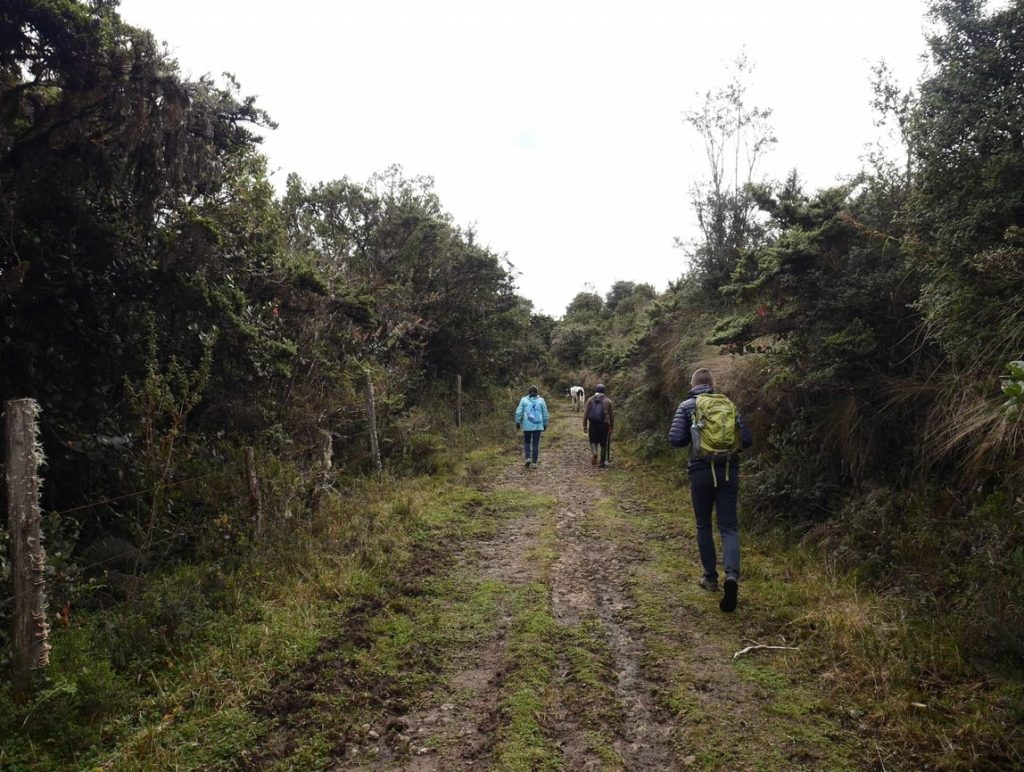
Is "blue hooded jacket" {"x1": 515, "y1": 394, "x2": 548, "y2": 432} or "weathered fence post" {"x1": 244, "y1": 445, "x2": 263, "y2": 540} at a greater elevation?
"blue hooded jacket" {"x1": 515, "y1": 394, "x2": 548, "y2": 432}

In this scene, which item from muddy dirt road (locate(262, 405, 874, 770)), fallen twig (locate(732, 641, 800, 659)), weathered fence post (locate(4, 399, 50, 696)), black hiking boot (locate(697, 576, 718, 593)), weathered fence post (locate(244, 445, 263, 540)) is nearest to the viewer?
muddy dirt road (locate(262, 405, 874, 770))

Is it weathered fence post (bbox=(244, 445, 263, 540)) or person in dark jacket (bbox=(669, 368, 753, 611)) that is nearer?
person in dark jacket (bbox=(669, 368, 753, 611))

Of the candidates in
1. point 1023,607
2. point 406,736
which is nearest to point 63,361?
point 406,736

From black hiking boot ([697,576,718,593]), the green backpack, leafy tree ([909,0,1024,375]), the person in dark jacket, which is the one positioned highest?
leafy tree ([909,0,1024,375])

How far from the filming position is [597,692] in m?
3.91

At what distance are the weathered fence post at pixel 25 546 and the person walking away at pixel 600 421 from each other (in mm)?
9838

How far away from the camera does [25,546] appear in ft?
12.1

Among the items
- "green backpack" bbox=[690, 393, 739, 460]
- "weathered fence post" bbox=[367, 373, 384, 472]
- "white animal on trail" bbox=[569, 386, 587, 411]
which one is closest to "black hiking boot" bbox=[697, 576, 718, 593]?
"green backpack" bbox=[690, 393, 739, 460]

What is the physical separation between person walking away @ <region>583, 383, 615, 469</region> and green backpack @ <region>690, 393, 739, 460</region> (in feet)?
21.9

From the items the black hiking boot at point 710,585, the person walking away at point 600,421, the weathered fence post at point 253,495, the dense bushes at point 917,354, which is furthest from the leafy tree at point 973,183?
the person walking away at point 600,421

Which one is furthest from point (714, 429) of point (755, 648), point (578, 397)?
point (578, 397)

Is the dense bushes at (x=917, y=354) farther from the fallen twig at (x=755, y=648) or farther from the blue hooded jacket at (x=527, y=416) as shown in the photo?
the blue hooded jacket at (x=527, y=416)

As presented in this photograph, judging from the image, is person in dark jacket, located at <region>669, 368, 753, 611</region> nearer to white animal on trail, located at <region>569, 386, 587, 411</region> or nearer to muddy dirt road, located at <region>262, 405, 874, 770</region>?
muddy dirt road, located at <region>262, 405, 874, 770</region>

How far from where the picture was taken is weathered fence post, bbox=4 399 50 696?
11.9ft
